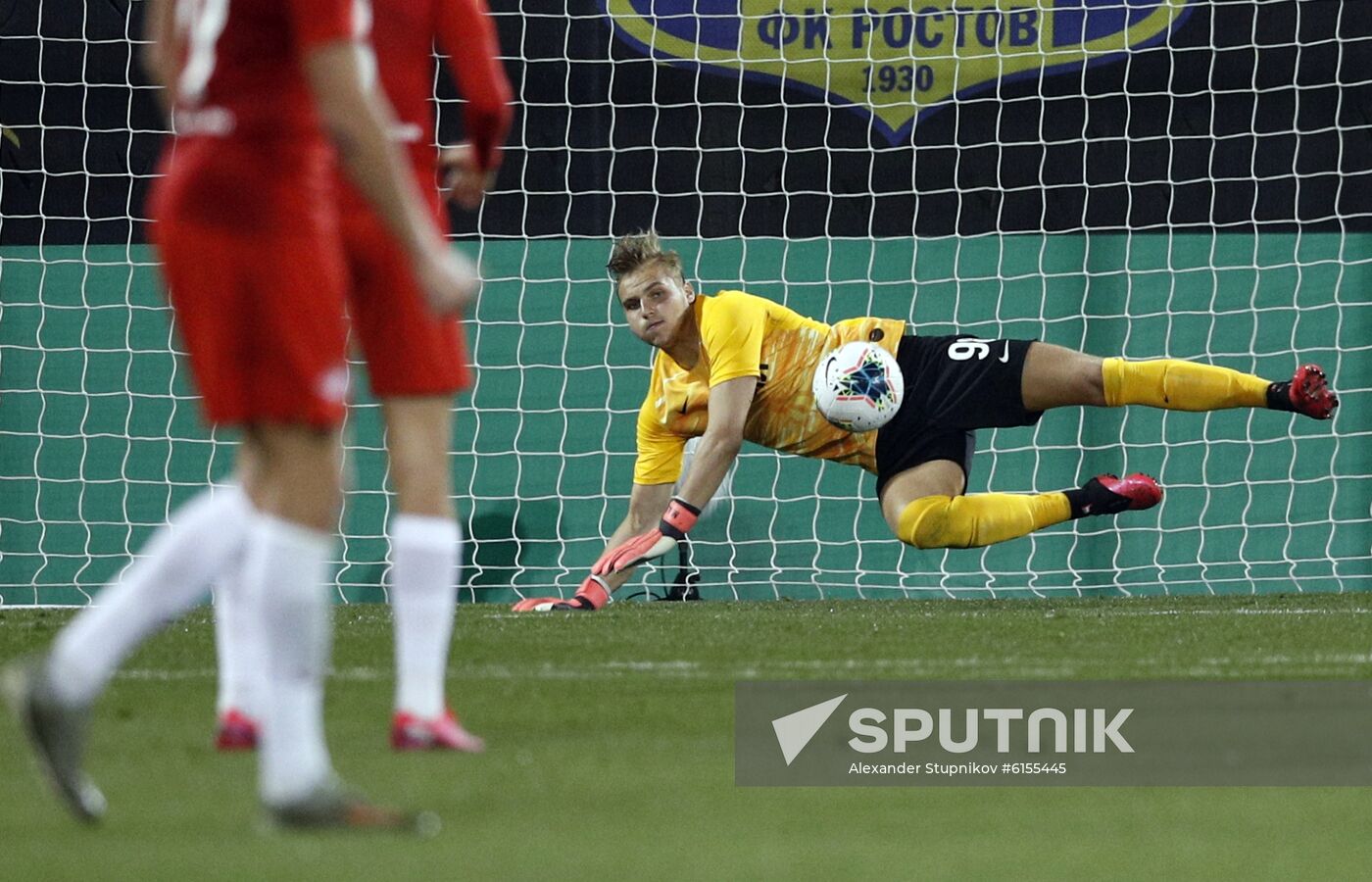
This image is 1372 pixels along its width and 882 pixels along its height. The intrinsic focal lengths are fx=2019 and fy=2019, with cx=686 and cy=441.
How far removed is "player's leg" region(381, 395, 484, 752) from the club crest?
19.2 ft

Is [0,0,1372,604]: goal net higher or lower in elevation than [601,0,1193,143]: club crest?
lower

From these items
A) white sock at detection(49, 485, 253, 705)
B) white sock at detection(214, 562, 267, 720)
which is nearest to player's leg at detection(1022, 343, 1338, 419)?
white sock at detection(214, 562, 267, 720)

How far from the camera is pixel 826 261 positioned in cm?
857

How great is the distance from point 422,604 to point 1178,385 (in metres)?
4.14

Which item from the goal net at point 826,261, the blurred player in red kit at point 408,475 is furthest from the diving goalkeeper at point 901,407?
the blurred player in red kit at point 408,475

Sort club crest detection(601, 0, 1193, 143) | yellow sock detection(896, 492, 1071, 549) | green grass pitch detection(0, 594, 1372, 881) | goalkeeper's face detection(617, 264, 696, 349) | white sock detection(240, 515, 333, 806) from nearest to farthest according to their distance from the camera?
green grass pitch detection(0, 594, 1372, 881) < white sock detection(240, 515, 333, 806) < goalkeeper's face detection(617, 264, 696, 349) < yellow sock detection(896, 492, 1071, 549) < club crest detection(601, 0, 1193, 143)

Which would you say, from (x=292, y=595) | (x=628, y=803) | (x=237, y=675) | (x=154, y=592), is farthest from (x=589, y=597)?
(x=292, y=595)

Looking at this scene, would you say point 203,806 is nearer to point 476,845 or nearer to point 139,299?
point 476,845

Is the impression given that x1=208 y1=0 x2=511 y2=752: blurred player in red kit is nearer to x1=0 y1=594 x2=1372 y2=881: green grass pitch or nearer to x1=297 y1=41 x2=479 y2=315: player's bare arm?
x1=0 y1=594 x2=1372 y2=881: green grass pitch

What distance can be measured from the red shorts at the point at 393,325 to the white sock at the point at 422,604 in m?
0.21

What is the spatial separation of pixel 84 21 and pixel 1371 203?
5570 millimetres

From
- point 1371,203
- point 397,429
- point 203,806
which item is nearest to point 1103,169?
point 1371,203

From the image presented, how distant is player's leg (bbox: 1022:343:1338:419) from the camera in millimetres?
6559

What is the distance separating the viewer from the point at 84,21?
8.75 meters
